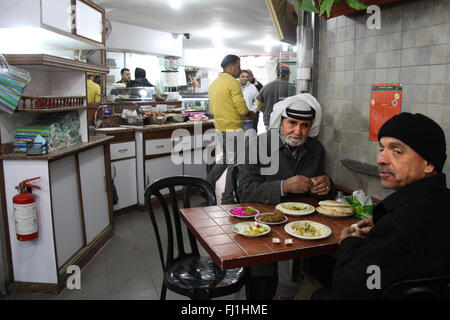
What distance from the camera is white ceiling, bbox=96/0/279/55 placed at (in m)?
6.16

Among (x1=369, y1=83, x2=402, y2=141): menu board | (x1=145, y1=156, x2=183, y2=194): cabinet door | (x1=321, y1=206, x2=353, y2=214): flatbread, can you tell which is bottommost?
(x1=145, y1=156, x2=183, y2=194): cabinet door

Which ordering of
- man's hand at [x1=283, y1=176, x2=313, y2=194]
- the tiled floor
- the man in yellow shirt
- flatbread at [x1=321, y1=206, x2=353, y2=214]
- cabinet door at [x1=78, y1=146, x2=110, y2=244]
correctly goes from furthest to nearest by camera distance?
the man in yellow shirt, cabinet door at [x1=78, y1=146, x2=110, y2=244], the tiled floor, man's hand at [x1=283, y1=176, x2=313, y2=194], flatbread at [x1=321, y1=206, x2=353, y2=214]

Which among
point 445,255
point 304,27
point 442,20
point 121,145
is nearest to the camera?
point 445,255

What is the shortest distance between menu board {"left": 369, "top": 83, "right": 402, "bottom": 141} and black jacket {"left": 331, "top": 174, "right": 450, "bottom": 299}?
3.34 feet

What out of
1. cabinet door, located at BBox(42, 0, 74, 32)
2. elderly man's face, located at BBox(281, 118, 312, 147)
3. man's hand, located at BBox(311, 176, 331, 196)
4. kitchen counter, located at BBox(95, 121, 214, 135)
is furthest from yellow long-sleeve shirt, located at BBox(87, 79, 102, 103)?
man's hand, located at BBox(311, 176, 331, 196)

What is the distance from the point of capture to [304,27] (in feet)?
9.15

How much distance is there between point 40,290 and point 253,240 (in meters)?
1.98

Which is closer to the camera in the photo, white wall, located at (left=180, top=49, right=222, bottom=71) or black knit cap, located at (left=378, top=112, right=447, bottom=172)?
black knit cap, located at (left=378, top=112, right=447, bottom=172)

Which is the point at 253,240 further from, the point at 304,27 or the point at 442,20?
the point at 304,27

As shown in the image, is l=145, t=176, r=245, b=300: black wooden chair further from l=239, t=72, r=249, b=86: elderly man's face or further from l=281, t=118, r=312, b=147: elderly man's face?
l=239, t=72, r=249, b=86: elderly man's face

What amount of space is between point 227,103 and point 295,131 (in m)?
2.29
